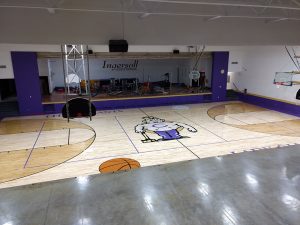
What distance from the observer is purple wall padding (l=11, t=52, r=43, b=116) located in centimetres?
1075

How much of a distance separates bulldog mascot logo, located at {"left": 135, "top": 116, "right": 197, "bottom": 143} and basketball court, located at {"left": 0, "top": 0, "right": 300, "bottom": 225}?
72 millimetres

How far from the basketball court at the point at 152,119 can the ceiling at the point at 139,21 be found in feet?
0.08

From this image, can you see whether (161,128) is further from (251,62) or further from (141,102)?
(251,62)

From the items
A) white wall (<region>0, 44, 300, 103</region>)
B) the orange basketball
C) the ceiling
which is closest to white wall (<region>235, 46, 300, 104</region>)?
white wall (<region>0, 44, 300, 103</region>)

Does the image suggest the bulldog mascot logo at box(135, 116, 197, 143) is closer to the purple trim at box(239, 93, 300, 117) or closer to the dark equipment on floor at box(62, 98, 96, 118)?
the dark equipment on floor at box(62, 98, 96, 118)

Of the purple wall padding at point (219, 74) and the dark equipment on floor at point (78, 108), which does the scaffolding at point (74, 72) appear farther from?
the purple wall padding at point (219, 74)

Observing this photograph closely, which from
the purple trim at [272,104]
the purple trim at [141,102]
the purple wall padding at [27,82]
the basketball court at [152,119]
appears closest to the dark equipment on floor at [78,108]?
the basketball court at [152,119]

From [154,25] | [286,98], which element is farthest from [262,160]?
[286,98]

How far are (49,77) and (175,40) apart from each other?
30.8 ft

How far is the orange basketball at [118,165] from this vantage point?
233 inches

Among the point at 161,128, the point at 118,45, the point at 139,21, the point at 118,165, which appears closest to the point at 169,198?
the point at 118,165

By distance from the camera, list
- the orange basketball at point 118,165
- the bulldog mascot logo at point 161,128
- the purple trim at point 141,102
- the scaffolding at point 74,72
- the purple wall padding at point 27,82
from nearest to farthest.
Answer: the orange basketball at point 118,165 → the scaffolding at point 74,72 → the bulldog mascot logo at point 161,128 → the purple wall padding at point 27,82 → the purple trim at point 141,102

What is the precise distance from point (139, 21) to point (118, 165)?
360 cm

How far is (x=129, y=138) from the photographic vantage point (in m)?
8.12
